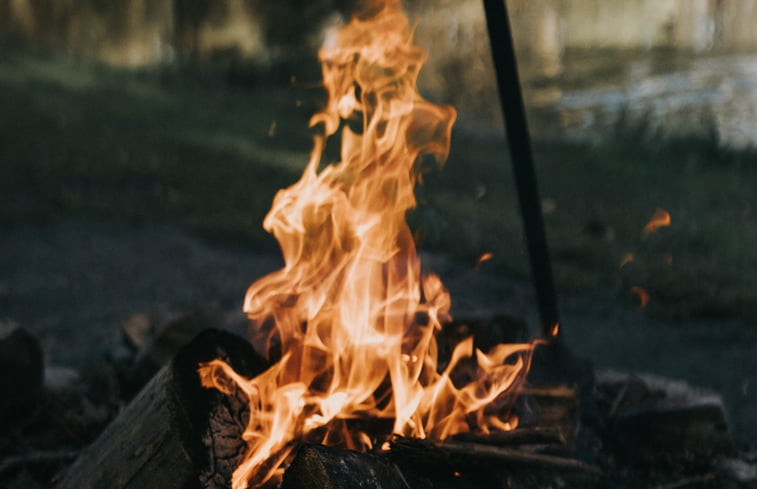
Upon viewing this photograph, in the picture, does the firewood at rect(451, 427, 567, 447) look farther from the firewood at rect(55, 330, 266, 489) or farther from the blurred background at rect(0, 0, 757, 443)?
the blurred background at rect(0, 0, 757, 443)

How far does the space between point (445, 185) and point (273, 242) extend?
99.3 inches

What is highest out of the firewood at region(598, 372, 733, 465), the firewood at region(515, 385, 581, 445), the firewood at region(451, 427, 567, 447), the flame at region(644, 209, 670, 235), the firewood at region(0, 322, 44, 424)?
the firewood at region(0, 322, 44, 424)

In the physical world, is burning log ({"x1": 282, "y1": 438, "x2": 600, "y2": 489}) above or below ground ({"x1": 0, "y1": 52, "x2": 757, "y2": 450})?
above

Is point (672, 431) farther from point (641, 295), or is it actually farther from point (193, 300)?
point (193, 300)

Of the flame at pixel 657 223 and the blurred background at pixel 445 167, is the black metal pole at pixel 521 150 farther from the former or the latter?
the flame at pixel 657 223

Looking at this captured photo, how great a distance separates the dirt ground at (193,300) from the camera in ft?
14.1

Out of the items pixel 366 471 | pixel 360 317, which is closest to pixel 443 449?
pixel 366 471

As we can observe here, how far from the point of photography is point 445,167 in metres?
9.20

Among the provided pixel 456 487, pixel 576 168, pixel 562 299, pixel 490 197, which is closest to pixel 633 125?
pixel 576 168

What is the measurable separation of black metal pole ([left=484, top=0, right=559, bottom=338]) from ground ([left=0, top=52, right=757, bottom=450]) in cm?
44

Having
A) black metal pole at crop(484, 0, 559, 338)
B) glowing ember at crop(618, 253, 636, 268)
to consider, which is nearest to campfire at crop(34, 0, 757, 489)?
black metal pole at crop(484, 0, 559, 338)

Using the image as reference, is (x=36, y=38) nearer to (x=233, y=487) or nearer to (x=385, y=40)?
(x=385, y=40)

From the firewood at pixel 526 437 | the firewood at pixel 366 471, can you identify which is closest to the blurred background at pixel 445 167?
the firewood at pixel 526 437

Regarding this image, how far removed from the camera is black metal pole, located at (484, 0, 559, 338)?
9.38 ft
